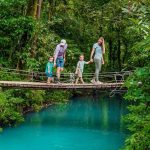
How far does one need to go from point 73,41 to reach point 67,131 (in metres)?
12.0

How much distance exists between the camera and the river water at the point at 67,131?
15.5m

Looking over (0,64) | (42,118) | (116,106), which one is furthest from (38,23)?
(116,106)

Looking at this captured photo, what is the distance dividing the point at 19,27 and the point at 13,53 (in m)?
2.15

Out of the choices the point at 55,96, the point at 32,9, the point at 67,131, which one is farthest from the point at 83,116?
the point at 32,9

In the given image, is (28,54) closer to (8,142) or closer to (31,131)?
(31,131)

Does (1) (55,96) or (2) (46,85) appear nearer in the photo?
(2) (46,85)

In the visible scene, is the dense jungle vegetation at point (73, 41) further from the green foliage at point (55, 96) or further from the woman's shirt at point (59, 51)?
the woman's shirt at point (59, 51)

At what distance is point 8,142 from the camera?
1560cm

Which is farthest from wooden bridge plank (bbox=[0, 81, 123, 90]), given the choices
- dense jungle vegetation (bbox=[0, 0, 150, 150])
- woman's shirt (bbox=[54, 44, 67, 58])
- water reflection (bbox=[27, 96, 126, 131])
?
water reflection (bbox=[27, 96, 126, 131])

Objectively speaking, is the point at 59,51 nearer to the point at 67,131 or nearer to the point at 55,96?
the point at 67,131

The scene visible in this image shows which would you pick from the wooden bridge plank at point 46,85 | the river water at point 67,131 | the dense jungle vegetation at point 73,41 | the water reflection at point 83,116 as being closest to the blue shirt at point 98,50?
the dense jungle vegetation at point 73,41

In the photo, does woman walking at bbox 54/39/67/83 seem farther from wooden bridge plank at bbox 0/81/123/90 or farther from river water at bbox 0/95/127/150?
river water at bbox 0/95/127/150

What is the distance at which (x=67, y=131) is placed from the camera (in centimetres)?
1816

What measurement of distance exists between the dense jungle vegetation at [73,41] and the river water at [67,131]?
0.87 meters
